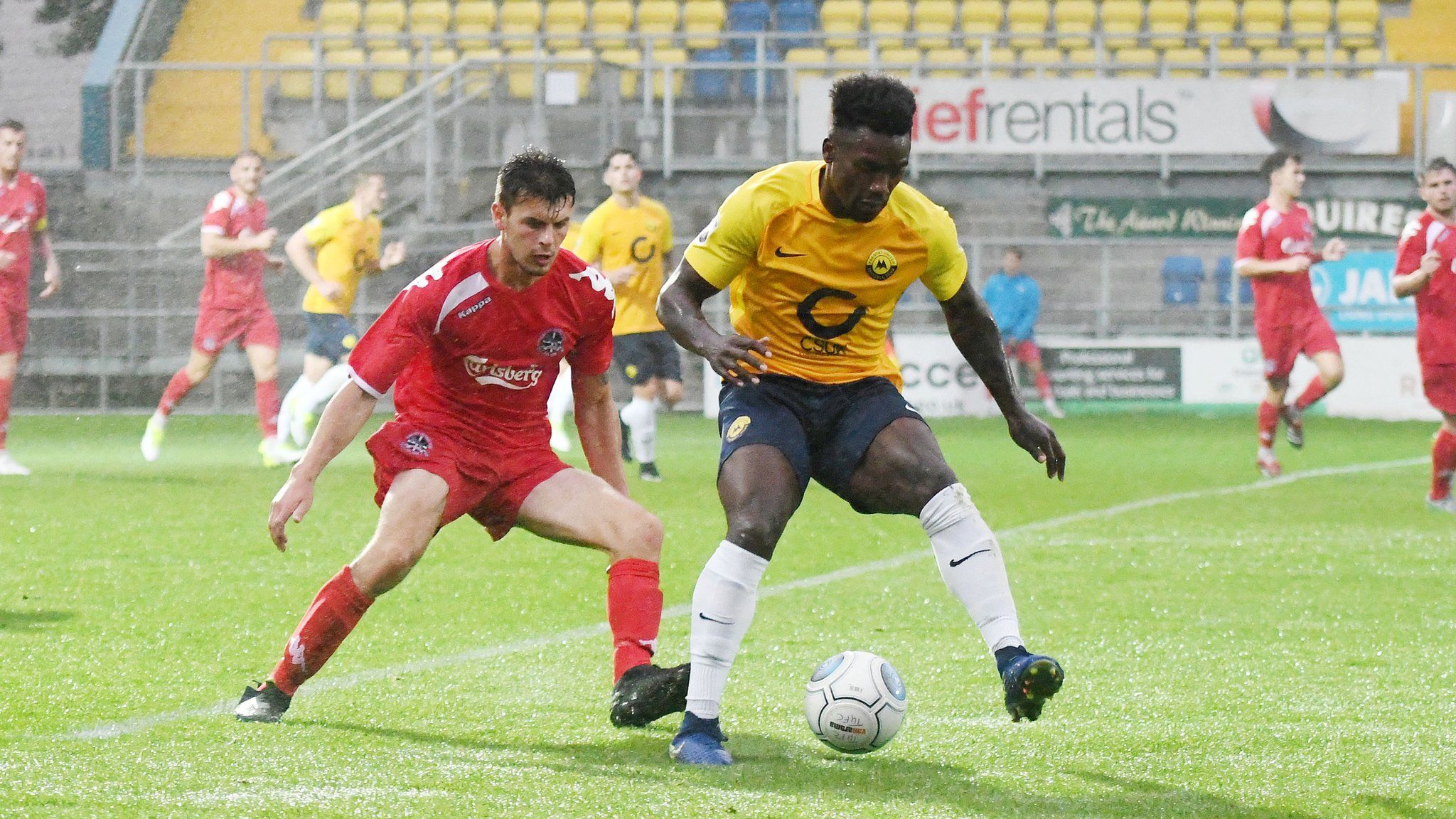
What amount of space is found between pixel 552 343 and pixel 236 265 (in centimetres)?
824

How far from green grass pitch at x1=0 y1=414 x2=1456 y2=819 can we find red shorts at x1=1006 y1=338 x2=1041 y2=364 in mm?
7743

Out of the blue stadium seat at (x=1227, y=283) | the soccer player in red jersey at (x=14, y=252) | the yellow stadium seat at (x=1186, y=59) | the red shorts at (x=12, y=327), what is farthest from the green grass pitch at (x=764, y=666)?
the yellow stadium seat at (x=1186, y=59)

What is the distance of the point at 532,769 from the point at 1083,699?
1789 mm

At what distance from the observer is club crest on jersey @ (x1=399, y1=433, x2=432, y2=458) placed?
5066 mm

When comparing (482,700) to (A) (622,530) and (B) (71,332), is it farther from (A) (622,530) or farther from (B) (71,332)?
(B) (71,332)

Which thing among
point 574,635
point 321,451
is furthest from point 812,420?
point 574,635

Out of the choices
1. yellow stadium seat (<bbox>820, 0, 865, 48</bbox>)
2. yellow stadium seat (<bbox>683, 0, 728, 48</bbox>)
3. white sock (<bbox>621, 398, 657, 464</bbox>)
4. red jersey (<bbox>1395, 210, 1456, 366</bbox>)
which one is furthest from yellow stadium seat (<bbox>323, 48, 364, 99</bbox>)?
red jersey (<bbox>1395, 210, 1456, 366</bbox>)

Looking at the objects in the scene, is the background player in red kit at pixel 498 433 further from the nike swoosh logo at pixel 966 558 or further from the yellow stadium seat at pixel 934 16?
the yellow stadium seat at pixel 934 16

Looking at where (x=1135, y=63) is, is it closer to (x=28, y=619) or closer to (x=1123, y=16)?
(x=1123, y=16)

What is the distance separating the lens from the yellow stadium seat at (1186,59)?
21.2 metres

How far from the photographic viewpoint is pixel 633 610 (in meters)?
4.91

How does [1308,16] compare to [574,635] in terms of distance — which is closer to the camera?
[574,635]

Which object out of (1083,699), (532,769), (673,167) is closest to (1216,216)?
(673,167)

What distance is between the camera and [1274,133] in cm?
1997
